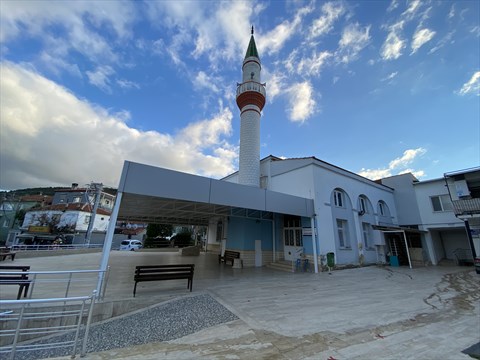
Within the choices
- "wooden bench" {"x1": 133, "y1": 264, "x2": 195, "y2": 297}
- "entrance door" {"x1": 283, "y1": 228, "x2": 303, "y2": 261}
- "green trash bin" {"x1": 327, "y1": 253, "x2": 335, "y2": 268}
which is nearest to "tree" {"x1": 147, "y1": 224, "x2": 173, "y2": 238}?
"entrance door" {"x1": 283, "y1": 228, "x2": 303, "y2": 261}

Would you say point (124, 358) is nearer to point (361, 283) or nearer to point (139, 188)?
point (139, 188)

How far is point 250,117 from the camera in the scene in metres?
16.4

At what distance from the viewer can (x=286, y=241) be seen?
14461 mm

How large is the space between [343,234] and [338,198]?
250 centimetres

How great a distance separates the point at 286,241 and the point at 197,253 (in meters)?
9.03

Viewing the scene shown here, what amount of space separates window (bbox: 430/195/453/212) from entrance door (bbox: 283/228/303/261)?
12.8 m

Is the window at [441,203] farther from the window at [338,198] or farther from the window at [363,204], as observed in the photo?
the window at [338,198]

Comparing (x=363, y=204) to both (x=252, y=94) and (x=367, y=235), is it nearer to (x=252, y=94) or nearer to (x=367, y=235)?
(x=367, y=235)

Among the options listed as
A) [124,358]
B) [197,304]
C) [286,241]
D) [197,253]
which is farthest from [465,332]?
[197,253]

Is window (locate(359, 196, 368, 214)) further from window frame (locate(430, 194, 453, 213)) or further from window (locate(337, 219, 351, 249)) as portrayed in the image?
window frame (locate(430, 194, 453, 213))

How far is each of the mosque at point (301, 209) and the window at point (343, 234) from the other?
0.22ft

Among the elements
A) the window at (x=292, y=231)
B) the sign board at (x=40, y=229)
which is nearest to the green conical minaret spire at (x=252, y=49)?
the window at (x=292, y=231)

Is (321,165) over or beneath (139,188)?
over

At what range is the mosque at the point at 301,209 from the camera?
33.3 ft
